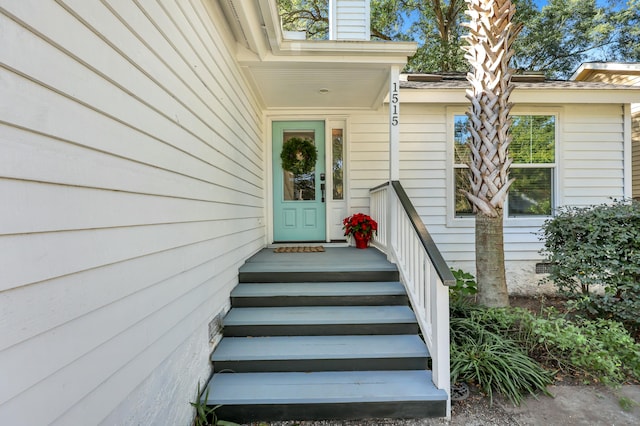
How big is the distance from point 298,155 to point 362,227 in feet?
4.90

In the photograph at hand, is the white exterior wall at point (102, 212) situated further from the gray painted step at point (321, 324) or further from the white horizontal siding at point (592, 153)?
the white horizontal siding at point (592, 153)

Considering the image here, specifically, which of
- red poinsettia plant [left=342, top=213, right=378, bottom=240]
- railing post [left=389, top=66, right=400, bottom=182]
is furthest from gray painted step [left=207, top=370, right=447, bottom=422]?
red poinsettia plant [left=342, top=213, right=378, bottom=240]

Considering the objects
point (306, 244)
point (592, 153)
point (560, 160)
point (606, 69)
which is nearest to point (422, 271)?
point (306, 244)

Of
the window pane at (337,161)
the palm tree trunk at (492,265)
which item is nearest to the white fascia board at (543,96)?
the window pane at (337,161)

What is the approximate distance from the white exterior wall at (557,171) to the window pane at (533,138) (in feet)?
0.35

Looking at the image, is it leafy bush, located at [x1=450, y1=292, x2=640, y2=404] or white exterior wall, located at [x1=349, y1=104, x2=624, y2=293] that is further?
white exterior wall, located at [x1=349, y1=104, x2=624, y2=293]

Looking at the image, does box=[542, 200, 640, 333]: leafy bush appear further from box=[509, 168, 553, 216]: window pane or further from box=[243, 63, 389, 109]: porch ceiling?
box=[243, 63, 389, 109]: porch ceiling

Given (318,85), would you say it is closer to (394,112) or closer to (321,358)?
(394,112)

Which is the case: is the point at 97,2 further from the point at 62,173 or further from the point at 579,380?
the point at 579,380

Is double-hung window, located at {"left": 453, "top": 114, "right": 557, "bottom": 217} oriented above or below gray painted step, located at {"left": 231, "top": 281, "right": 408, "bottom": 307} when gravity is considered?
above

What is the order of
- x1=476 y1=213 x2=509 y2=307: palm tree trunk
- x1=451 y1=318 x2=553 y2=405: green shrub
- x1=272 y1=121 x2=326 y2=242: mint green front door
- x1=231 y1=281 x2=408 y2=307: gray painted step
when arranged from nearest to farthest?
x1=451 y1=318 x2=553 y2=405: green shrub
x1=231 y1=281 x2=408 y2=307: gray painted step
x1=476 y1=213 x2=509 y2=307: palm tree trunk
x1=272 y1=121 x2=326 y2=242: mint green front door

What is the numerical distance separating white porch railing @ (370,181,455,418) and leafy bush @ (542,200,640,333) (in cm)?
188

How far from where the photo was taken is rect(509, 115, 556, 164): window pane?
469cm

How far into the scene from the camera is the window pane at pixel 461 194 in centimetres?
470
